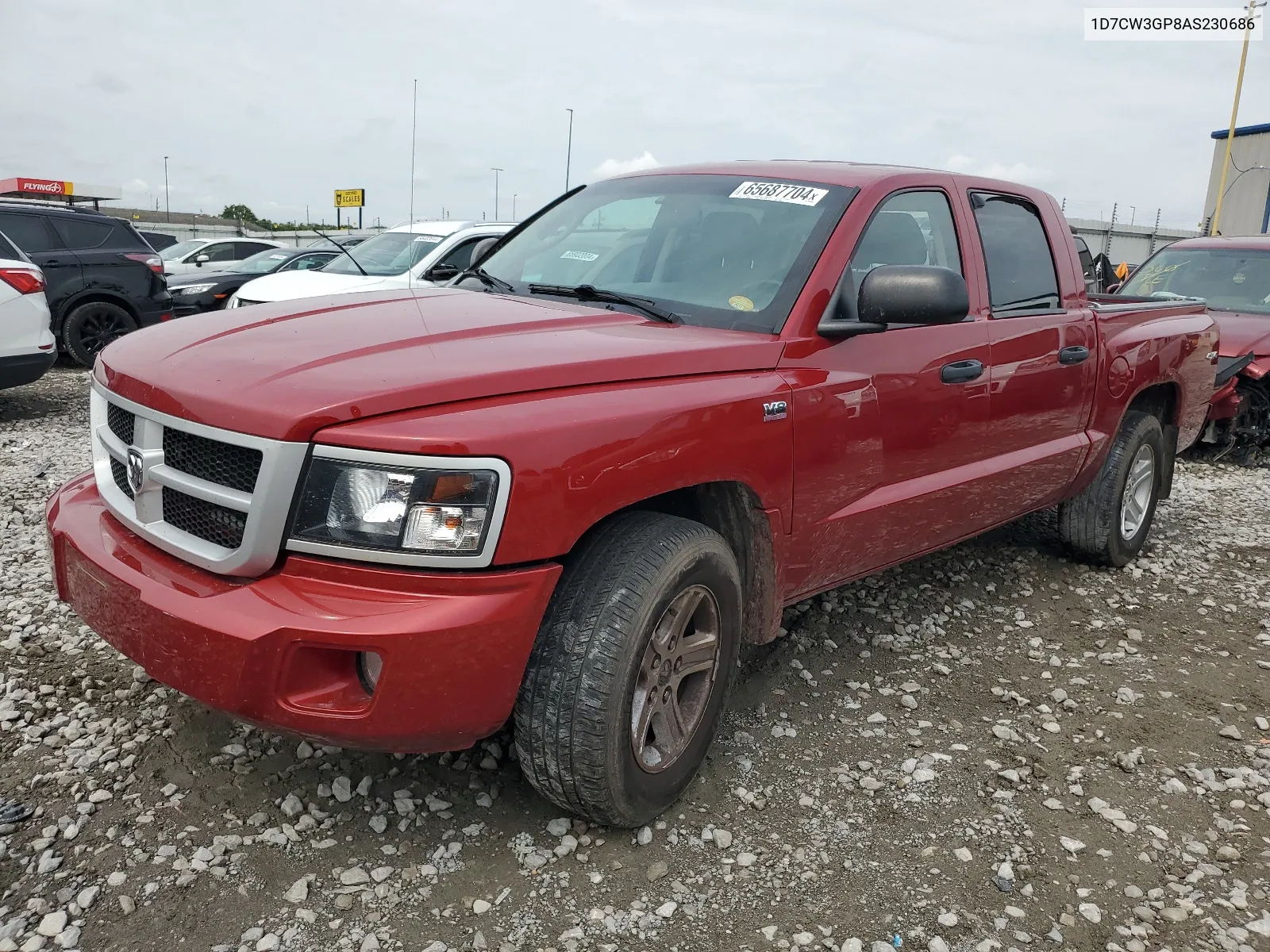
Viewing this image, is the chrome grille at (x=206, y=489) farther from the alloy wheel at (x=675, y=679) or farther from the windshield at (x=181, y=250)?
the windshield at (x=181, y=250)

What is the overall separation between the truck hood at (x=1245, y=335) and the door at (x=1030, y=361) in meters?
3.74

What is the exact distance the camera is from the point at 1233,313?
7.89m

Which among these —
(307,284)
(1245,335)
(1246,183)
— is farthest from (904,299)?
(1246,183)

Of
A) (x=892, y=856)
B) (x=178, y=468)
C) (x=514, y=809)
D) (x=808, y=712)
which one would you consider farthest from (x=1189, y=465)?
(x=178, y=468)

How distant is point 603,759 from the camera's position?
2.33 meters

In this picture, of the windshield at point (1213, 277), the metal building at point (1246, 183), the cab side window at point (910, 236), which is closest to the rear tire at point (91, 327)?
the cab side window at point (910, 236)

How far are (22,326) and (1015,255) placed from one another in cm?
649

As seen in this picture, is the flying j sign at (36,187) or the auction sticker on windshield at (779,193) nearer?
the auction sticker on windshield at (779,193)

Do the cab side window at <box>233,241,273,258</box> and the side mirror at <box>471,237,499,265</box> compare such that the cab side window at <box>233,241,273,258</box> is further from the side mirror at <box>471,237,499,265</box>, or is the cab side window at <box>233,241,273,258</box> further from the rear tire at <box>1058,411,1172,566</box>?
the rear tire at <box>1058,411,1172,566</box>

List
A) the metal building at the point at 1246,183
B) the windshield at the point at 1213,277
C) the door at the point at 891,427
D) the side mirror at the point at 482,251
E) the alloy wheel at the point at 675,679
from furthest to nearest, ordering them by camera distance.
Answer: the metal building at the point at 1246,183 → the windshield at the point at 1213,277 → the side mirror at the point at 482,251 → the door at the point at 891,427 → the alloy wheel at the point at 675,679

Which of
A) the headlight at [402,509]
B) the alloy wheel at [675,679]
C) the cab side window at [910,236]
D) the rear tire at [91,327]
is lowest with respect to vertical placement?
the alloy wheel at [675,679]

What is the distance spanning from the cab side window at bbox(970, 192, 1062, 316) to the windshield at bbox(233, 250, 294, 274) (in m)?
11.1

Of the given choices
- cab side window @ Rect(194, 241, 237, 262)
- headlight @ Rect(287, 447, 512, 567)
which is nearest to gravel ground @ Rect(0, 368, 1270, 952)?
headlight @ Rect(287, 447, 512, 567)

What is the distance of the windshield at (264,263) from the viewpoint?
13312 millimetres
